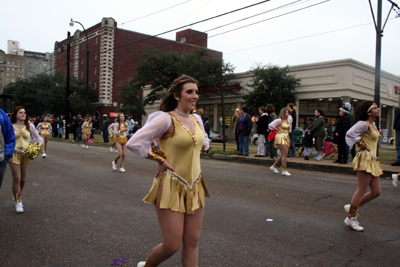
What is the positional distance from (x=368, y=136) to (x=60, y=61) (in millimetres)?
67783

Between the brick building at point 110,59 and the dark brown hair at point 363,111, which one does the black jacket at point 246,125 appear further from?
the brick building at point 110,59

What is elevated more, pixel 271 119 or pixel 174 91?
pixel 271 119

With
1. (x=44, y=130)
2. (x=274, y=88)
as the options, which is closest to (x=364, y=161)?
(x=44, y=130)

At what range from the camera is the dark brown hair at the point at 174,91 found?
2.76m

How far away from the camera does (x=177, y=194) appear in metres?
2.57

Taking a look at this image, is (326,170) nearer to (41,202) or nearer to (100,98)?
(41,202)

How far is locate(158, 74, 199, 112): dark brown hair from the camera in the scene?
109 inches

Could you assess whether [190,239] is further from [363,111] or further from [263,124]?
[263,124]

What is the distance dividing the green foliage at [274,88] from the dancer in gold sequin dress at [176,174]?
24.9 m

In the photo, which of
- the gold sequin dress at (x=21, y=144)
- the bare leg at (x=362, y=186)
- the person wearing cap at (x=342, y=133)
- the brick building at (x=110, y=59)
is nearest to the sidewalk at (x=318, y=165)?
the person wearing cap at (x=342, y=133)

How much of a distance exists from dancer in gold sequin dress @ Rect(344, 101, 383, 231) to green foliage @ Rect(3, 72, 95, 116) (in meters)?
47.7

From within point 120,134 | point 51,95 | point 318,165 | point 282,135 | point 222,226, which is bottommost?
point 222,226

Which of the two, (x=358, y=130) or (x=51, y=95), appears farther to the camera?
(x=51, y=95)

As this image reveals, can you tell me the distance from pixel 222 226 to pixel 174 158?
2.29m
